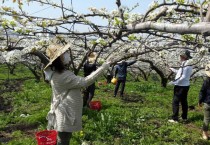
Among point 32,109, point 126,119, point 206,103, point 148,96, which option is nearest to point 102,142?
point 126,119

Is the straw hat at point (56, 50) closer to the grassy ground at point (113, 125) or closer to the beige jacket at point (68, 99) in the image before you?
the beige jacket at point (68, 99)

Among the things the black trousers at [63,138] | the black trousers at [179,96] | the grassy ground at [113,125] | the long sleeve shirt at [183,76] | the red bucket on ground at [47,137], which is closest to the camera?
the black trousers at [63,138]

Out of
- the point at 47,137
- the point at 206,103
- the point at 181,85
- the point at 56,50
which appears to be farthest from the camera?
the point at 181,85

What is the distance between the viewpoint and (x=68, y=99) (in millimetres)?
5164

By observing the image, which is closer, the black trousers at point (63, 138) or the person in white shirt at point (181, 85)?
the black trousers at point (63, 138)

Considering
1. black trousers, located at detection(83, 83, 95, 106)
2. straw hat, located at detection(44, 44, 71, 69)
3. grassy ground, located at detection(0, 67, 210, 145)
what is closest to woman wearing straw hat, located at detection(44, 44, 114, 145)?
straw hat, located at detection(44, 44, 71, 69)

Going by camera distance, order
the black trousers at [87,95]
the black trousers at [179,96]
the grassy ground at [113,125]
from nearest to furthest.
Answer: the grassy ground at [113,125] < the black trousers at [179,96] < the black trousers at [87,95]

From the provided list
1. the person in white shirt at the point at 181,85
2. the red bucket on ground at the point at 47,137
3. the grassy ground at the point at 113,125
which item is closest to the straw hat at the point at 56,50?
the red bucket on ground at the point at 47,137

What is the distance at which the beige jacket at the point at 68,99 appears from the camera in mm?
5070

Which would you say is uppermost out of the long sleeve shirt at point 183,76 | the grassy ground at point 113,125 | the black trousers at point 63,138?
the long sleeve shirt at point 183,76

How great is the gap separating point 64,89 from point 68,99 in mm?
158

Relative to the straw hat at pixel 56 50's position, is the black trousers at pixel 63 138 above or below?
below

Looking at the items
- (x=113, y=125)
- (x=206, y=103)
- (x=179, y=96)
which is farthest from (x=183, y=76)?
(x=113, y=125)

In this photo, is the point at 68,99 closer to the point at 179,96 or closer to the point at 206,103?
the point at 206,103
